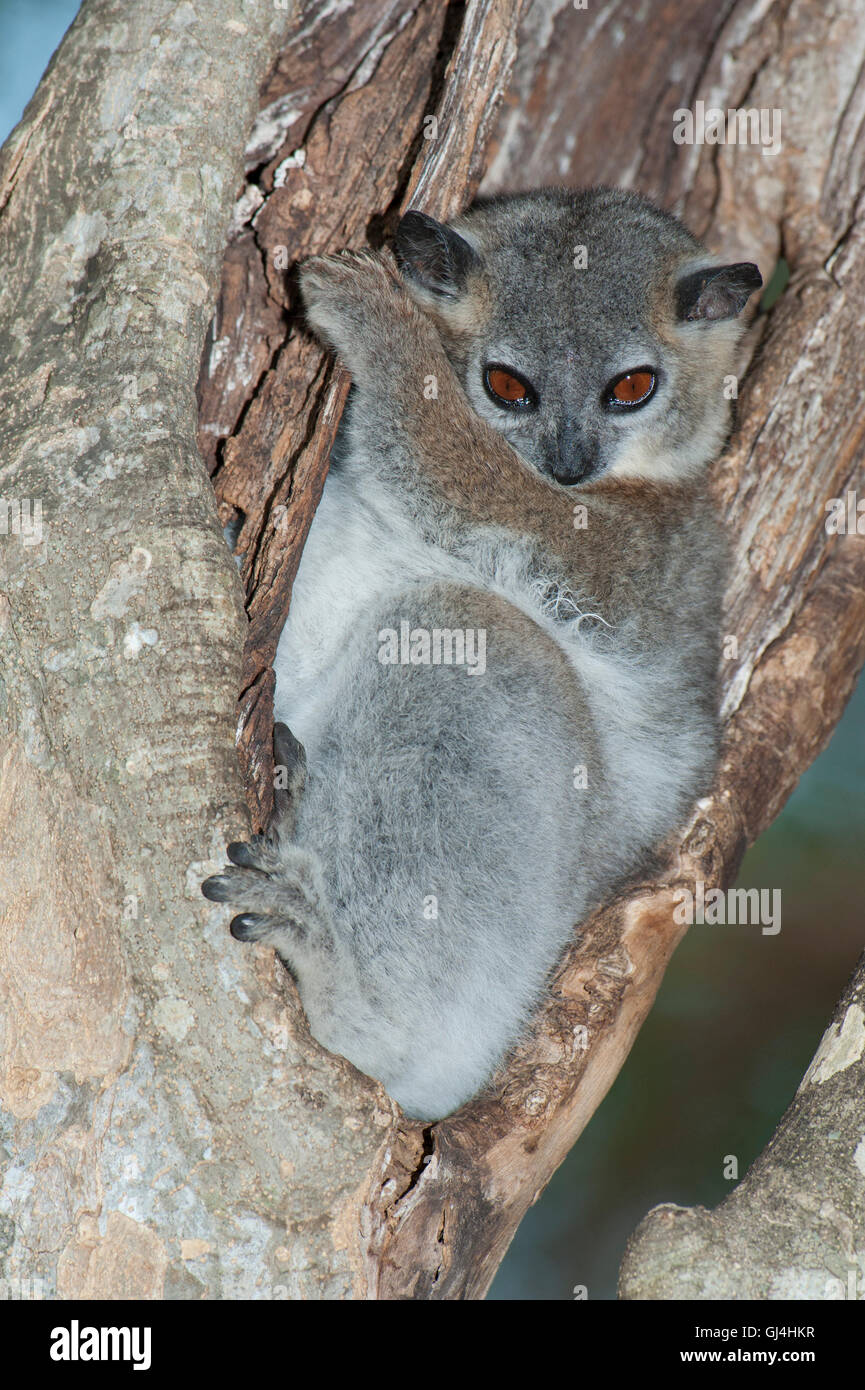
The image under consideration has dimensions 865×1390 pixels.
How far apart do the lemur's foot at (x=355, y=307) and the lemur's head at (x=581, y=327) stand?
318mm

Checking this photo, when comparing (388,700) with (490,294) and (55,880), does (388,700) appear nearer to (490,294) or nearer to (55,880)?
(55,880)

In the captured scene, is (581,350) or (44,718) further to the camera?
(581,350)

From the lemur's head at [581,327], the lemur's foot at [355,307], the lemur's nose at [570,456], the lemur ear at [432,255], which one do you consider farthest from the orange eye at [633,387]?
the lemur's foot at [355,307]

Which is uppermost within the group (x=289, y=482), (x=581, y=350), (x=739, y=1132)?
(x=581, y=350)

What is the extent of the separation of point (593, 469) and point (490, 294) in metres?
0.73

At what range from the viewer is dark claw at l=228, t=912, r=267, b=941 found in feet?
8.53

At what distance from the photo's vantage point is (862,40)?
16.7 ft

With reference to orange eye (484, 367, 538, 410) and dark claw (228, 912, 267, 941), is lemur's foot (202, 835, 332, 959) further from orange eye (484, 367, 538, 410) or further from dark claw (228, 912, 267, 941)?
orange eye (484, 367, 538, 410)

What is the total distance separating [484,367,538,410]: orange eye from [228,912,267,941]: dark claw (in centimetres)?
197

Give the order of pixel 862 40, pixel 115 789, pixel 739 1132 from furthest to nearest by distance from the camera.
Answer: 1. pixel 739 1132
2. pixel 862 40
3. pixel 115 789

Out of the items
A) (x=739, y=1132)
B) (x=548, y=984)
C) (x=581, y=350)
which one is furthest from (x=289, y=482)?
(x=739, y=1132)

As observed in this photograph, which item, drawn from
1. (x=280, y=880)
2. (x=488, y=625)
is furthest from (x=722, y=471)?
(x=280, y=880)

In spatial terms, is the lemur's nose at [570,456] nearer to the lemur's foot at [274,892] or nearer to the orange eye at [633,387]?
the orange eye at [633,387]

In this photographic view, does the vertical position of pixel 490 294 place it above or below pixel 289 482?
above
